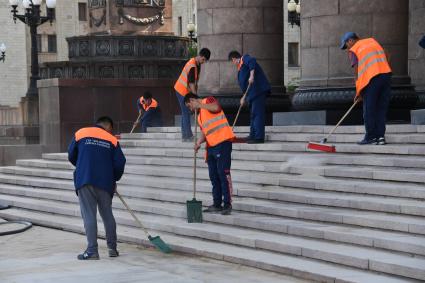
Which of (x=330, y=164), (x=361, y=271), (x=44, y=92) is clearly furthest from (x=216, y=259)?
(x=44, y=92)

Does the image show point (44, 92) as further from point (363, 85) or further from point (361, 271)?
point (361, 271)

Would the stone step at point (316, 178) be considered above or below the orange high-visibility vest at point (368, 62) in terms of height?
below

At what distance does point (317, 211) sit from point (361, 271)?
2095mm

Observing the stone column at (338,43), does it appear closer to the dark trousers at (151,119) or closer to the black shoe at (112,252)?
the dark trousers at (151,119)

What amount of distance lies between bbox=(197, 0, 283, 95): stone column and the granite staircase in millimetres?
2427

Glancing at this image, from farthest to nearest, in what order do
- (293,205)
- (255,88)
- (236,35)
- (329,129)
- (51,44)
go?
(51,44) → (236,35) → (255,88) → (329,129) → (293,205)

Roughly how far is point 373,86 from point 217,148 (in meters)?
2.42

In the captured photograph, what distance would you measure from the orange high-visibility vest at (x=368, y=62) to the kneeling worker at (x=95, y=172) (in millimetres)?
3875

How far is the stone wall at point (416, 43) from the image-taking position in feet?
65.9

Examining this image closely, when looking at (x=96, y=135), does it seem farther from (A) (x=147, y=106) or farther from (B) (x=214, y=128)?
(A) (x=147, y=106)

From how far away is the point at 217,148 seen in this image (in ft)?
43.7

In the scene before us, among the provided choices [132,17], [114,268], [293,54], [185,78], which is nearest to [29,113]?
[132,17]

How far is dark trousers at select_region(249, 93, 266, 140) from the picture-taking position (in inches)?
646

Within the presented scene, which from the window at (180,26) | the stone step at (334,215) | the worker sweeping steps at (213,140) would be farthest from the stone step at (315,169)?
the window at (180,26)
